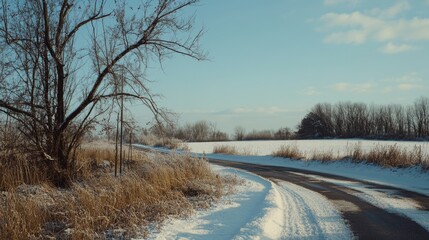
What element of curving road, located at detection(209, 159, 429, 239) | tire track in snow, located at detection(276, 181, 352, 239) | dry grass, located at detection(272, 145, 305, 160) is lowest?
curving road, located at detection(209, 159, 429, 239)

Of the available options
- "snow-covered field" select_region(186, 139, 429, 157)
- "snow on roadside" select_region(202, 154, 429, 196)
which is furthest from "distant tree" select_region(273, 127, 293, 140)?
"snow on roadside" select_region(202, 154, 429, 196)

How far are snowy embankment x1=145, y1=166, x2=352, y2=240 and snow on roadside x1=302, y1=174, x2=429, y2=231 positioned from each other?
1419 millimetres

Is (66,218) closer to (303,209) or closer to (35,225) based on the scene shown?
(35,225)

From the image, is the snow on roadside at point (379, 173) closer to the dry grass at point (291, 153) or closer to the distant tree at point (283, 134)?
the dry grass at point (291, 153)

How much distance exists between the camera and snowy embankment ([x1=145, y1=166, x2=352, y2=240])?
633 centimetres

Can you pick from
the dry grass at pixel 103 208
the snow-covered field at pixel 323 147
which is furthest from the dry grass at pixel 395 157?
the dry grass at pixel 103 208

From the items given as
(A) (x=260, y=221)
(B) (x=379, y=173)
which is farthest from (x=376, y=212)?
(B) (x=379, y=173)

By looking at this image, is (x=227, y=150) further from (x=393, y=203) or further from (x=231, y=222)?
(x=231, y=222)

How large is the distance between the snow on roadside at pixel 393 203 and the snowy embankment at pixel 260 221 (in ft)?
4.66

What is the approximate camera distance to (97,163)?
732 inches

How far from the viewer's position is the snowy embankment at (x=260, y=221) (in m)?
6.33

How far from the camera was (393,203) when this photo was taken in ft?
32.7

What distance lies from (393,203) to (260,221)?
4.82 metres

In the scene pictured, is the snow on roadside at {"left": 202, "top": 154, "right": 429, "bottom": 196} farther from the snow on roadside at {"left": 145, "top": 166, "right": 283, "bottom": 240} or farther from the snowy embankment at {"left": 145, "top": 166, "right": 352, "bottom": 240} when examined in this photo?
the snow on roadside at {"left": 145, "top": 166, "right": 283, "bottom": 240}
